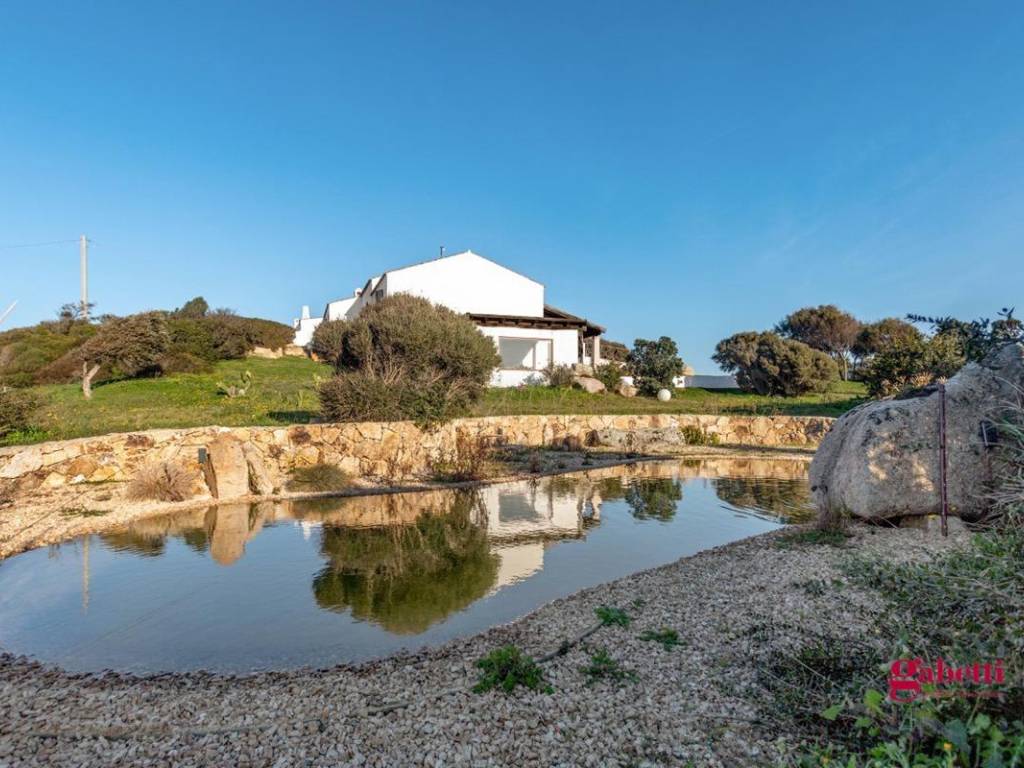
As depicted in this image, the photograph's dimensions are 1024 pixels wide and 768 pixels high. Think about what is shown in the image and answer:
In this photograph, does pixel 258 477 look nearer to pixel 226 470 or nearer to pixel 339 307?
pixel 226 470

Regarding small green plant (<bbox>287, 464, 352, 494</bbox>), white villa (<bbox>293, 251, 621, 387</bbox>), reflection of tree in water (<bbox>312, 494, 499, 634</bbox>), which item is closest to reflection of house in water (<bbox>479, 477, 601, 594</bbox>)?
reflection of tree in water (<bbox>312, 494, 499, 634</bbox>)

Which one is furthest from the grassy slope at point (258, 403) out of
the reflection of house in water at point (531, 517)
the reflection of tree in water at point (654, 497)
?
the reflection of tree in water at point (654, 497)

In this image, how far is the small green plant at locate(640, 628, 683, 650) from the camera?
440cm

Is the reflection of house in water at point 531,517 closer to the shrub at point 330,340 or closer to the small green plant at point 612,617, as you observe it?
the small green plant at point 612,617

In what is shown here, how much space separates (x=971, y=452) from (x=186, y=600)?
367 inches

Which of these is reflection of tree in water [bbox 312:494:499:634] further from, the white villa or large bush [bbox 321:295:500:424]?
the white villa

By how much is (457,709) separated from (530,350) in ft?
98.0

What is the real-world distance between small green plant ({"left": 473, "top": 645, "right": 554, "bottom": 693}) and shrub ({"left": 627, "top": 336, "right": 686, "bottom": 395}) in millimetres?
24872

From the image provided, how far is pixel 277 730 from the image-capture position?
3398 mm

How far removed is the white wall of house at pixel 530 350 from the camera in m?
27.2

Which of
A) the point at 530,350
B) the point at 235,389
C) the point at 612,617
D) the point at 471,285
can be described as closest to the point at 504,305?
the point at 471,285

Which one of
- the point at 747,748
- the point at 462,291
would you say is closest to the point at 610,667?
the point at 747,748

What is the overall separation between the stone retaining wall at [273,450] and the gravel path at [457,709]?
767 cm

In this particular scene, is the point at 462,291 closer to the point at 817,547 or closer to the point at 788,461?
the point at 788,461
